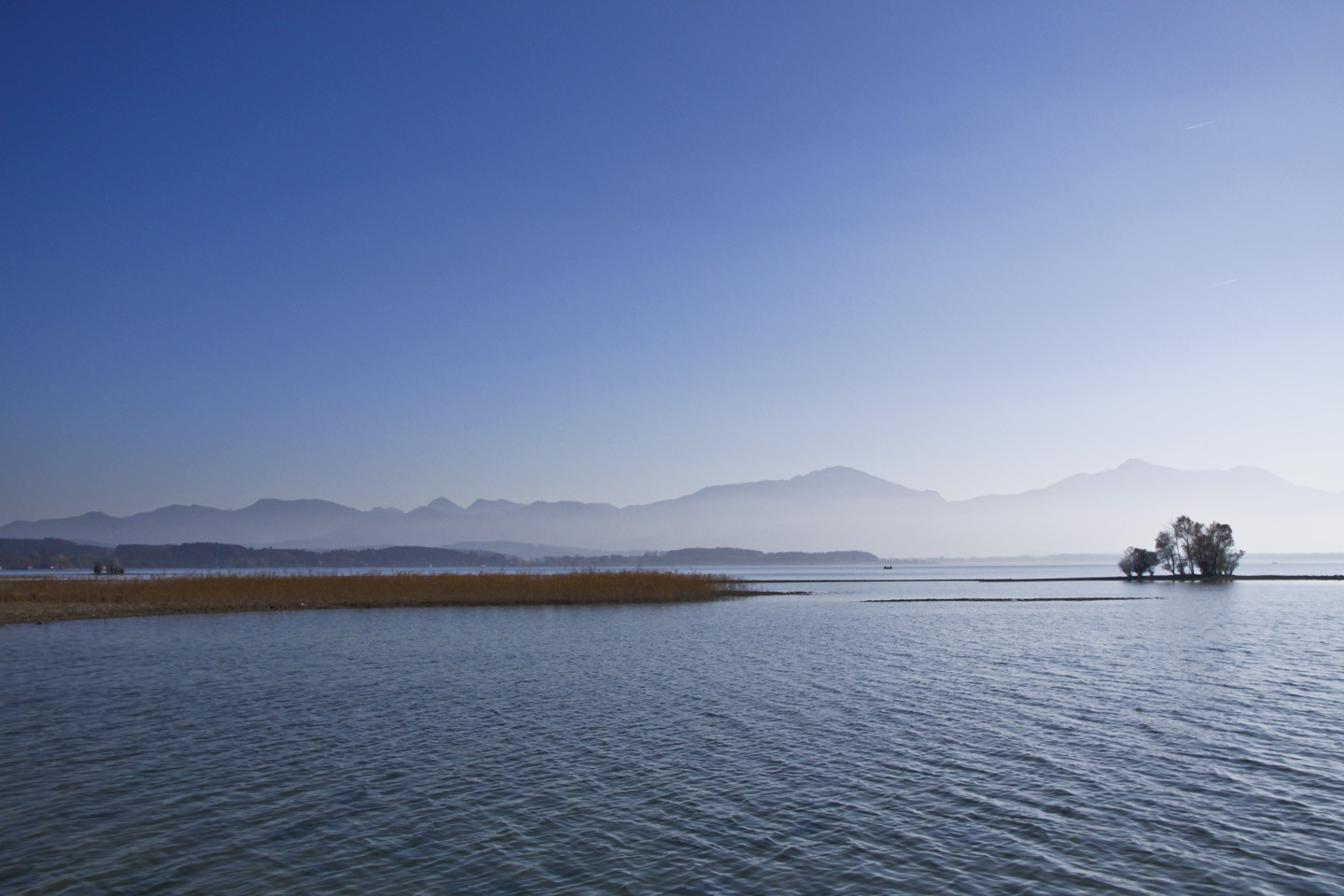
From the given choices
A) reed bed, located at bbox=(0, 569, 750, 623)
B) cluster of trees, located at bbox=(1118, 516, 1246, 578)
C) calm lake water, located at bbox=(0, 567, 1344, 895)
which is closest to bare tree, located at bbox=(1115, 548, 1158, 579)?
cluster of trees, located at bbox=(1118, 516, 1246, 578)

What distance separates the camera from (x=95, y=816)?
1602cm

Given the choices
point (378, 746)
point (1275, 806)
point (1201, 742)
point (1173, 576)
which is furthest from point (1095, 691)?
point (1173, 576)

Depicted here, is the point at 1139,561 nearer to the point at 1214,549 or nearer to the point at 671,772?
the point at 1214,549

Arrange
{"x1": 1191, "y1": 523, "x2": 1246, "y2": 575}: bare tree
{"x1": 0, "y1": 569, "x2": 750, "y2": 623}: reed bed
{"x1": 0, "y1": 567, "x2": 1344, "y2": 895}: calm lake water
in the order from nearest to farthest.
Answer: {"x1": 0, "y1": 567, "x2": 1344, "y2": 895}: calm lake water → {"x1": 0, "y1": 569, "x2": 750, "y2": 623}: reed bed → {"x1": 1191, "y1": 523, "x2": 1246, "y2": 575}: bare tree

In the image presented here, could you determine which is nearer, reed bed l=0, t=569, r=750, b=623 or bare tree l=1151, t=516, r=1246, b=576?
reed bed l=0, t=569, r=750, b=623

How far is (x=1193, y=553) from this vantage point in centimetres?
13775

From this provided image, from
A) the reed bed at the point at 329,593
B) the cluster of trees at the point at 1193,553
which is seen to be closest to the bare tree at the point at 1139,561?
the cluster of trees at the point at 1193,553

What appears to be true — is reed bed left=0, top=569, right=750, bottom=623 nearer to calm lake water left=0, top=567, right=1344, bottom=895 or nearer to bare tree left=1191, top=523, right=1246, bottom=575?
calm lake water left=0, top=567, right=1344, bottom=895

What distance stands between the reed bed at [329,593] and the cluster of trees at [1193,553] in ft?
296

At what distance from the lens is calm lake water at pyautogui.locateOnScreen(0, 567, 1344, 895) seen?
1334cm

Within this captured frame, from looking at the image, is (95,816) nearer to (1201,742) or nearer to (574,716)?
(574,716)

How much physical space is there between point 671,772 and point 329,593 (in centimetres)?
6889

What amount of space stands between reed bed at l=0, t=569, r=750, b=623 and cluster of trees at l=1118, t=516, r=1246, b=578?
3554 inches

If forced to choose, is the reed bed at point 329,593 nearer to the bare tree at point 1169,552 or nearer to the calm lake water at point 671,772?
the calm lake water at point 671,772
